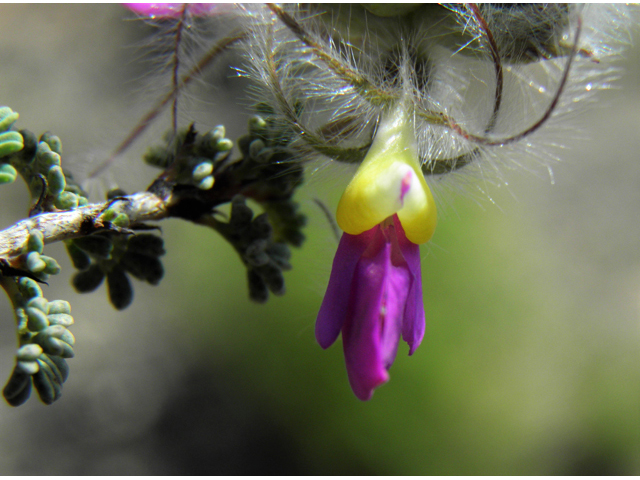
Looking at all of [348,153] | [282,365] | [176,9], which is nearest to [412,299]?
[348,153]

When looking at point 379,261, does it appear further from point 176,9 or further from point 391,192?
point 176,9

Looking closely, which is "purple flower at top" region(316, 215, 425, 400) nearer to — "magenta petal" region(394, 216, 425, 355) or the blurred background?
"magenta petal" region(394, 216, 425, 355)

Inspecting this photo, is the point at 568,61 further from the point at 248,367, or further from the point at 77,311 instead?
the point at 77,311

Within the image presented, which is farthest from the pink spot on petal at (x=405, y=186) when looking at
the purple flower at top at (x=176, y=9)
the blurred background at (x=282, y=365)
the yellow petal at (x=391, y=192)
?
the blurred background at (x=282, y=365)

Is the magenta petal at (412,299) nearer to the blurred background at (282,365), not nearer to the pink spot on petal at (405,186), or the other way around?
the pink spot on petal at (405,186)

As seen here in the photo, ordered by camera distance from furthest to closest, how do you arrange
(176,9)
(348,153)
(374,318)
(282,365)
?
(282,365)
(176,9)
(348,153)
(374,318)

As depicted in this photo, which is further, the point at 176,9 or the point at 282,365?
the point at 282,365

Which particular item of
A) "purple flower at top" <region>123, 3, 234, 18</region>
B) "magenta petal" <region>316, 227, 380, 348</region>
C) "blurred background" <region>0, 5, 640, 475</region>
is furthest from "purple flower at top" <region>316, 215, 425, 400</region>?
"blurred background" <region>0, 5, 640, 475</region>
